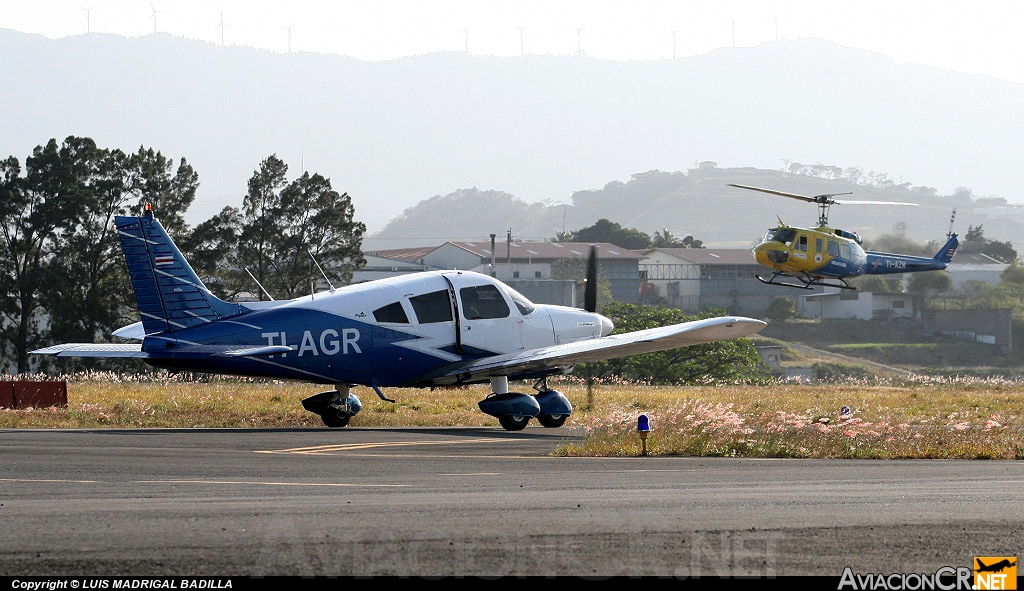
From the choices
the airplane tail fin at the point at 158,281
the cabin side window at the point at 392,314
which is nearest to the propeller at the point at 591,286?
the cabin side window at the point at 392,314

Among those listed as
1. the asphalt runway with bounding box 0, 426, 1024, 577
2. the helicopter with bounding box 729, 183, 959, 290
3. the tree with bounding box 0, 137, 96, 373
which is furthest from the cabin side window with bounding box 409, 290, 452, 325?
the tree with bounding box 0, 137, 96, 373

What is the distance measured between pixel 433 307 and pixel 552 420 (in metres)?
3.13

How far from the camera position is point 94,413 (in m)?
24.6

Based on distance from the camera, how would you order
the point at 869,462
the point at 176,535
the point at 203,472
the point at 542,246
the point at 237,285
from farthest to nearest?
the point at 542,246
the point at 237,285
the point at 869,462
the point at 203,472
the point at 176,535

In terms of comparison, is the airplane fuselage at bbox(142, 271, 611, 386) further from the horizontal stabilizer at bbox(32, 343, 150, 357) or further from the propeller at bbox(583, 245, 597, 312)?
the propeller at bbox(583, 245, 597, 312)

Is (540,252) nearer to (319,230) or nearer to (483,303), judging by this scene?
(319,230)

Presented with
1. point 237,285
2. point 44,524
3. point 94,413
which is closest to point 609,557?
point 44,524

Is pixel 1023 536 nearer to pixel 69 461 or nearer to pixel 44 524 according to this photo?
pixel 44 524

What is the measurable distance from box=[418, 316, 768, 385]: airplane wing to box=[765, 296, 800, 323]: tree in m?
108

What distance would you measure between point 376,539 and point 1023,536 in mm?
4788

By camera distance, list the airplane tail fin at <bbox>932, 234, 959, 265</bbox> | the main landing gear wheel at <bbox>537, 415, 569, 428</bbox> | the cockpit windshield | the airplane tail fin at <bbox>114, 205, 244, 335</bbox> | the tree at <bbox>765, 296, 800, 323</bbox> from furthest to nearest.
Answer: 1. the tree at <bbox>765, 296, 800, 323</bbox>
2. the airplane tail fin at <bbox>932, 234, 959, 265</bbox>
3. the cockpit windshield
4. the main landing gear wheel at <bbox>537, 415, 569, 428</bbox>
5. the airplane tail fin at <bbox>114, 205, 244, 335</bbox>

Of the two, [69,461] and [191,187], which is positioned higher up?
[191,187]

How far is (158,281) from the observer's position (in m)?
22.1

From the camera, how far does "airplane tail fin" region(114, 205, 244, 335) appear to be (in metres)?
21.9
